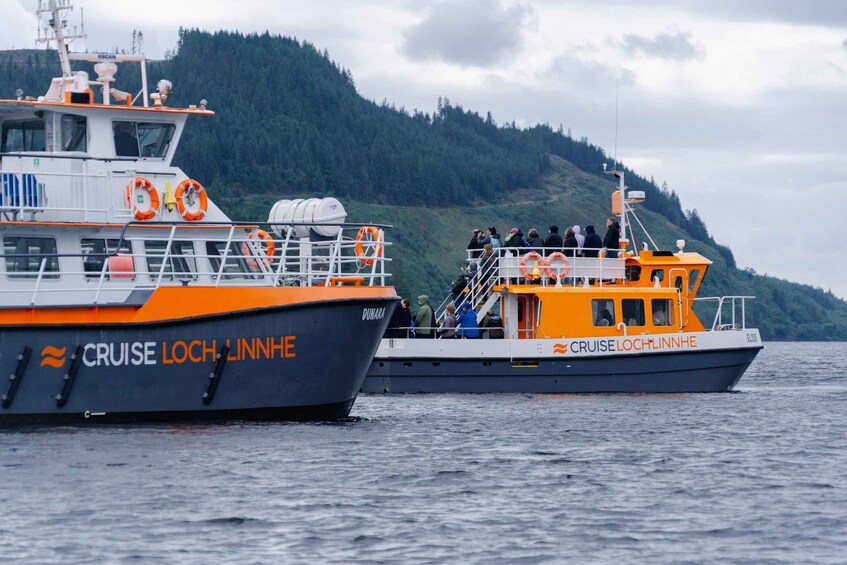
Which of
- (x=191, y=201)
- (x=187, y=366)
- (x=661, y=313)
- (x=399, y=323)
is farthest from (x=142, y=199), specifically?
(x=661, y=313)

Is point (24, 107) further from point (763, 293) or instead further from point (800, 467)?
point (763, 293)

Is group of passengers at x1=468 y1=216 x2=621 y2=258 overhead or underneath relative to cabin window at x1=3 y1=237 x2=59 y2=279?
overhead

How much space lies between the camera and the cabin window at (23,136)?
22.1 meters

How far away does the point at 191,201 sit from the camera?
72.2 ft

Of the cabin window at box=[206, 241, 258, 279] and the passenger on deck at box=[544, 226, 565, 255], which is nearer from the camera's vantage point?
the cabin window at box=[206, 241, 258, 279]

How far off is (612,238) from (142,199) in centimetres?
1373

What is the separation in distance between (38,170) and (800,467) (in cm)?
1192

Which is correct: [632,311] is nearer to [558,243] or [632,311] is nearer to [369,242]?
[558,243]

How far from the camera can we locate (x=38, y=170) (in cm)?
2167

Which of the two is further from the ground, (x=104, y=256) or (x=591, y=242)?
(x=591, y=242)

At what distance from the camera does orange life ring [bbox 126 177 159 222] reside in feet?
70.1

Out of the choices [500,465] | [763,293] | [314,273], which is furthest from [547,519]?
[763,293]

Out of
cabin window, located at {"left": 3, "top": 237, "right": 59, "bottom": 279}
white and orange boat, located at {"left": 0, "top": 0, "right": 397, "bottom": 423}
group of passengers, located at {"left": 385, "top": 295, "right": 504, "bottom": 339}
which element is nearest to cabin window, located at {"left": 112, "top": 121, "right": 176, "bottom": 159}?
white and orange boat, located at {"left": 0, "top": 0, "right": 397, "bottom": 423}

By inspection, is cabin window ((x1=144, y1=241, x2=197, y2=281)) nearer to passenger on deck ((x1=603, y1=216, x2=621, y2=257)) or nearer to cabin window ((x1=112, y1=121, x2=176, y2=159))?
cabin window ((x1=112, y1=121, x2=176, y2=159))
